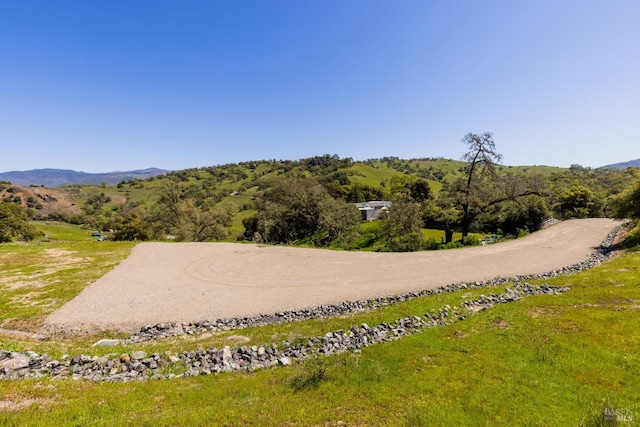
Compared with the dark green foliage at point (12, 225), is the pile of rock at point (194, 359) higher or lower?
lower

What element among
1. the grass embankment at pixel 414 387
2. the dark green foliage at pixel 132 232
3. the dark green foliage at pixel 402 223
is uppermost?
Result: the dark green foliage at pixel 402 223

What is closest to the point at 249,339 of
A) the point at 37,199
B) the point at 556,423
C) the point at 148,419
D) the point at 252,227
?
the point at 148,419

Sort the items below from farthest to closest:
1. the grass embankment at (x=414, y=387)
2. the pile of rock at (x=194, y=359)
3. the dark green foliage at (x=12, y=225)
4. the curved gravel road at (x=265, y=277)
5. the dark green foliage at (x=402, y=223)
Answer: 1. the dark green foliage at (x=12, y=225)
2. the dark green foliage at (x=402, y=223)
3. the curved gravel road at (x=265, y=277)
4. the pile of rock at (x=194, y=359)
5. the grass embankment at (x=414, y=387)

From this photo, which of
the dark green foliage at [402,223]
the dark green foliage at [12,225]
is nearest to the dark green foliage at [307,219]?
the dark green foliage at [402,223]

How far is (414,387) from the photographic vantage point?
7465 mm

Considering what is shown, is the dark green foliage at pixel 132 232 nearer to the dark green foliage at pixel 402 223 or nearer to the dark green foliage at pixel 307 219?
the dark green foliage at pixel 307 219

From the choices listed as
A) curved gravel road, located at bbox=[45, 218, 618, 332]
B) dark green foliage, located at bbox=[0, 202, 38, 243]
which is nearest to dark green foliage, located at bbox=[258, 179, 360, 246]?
curved gravel road, located at bbox=[45, 218, 618, 332]

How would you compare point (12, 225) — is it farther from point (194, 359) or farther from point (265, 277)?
point (194, 359)

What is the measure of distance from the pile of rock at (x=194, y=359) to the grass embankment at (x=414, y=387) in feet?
2.03

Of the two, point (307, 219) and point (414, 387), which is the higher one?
point (307, 219)

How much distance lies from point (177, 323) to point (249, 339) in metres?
4.31

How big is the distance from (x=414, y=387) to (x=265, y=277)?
50.2 feet

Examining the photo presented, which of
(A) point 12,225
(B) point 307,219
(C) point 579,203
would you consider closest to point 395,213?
(B) point 307,219

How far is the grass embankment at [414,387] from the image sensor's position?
20.7ft
